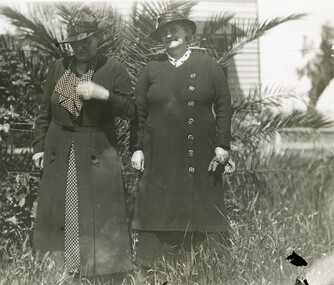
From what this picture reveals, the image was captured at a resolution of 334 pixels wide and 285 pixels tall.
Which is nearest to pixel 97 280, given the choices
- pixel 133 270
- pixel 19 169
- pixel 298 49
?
pixel 133 270

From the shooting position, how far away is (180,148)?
438cm

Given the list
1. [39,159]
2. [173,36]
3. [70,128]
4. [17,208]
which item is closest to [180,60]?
[173,36]

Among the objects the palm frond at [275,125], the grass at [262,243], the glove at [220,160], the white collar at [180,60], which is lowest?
the grass at [262,243]

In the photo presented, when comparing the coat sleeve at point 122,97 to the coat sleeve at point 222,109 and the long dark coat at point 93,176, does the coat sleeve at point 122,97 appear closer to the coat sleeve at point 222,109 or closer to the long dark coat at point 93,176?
the long dark coat at point 93,176

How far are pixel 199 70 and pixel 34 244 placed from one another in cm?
173

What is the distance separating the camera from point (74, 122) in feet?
14.4

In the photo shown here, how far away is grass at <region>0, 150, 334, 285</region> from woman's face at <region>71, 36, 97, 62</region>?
1.34 m

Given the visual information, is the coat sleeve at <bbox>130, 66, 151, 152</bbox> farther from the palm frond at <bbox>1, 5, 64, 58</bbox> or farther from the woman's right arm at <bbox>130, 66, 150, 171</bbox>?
the palm frond at <bbox>1, 5, 64, 58</bbox>

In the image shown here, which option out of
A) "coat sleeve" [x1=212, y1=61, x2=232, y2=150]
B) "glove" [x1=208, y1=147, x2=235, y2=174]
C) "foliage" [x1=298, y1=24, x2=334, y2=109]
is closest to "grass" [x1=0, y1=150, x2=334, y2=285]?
"glove" [x1=208, y1=147, x2=235, y2=174]

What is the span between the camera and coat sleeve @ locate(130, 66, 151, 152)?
4.41 meters

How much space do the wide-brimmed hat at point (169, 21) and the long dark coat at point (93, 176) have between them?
0.36m

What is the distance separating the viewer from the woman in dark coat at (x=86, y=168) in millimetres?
4367

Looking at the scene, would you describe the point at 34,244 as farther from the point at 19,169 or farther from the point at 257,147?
the point at 257,147

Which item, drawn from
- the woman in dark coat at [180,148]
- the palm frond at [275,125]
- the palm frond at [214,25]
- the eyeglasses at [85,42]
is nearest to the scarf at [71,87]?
the eyeglasses at [85,42]
